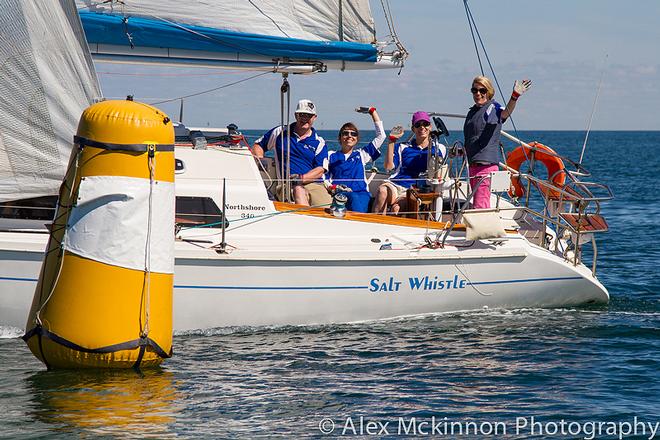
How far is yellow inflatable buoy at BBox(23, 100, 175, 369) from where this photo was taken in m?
7.05

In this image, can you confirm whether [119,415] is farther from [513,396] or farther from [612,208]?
[612,208]

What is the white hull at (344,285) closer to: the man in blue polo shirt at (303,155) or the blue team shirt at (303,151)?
the man in blue polo shirt at (303,155)

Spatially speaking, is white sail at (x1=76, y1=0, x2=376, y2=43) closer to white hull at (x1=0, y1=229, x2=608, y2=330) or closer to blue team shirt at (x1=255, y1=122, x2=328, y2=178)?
blue team shirt at (x1=255, y1=122, x2=328, y2=178)

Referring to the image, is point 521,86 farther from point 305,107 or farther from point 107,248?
point 107,248

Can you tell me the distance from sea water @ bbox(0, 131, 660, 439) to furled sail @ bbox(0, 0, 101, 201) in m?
1.50

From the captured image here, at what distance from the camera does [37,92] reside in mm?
8195

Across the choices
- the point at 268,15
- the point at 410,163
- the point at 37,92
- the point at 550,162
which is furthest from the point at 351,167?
the point at 37,92

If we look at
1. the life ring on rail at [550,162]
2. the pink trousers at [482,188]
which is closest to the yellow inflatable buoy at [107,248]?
the pink trousers at [482,188]

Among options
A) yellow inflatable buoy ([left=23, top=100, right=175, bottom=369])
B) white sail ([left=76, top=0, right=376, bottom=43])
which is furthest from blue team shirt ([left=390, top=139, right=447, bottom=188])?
yellow inflatable buoy ([left=23, top=100, right=175, bottom=369])

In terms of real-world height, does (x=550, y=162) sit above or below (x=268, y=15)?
below

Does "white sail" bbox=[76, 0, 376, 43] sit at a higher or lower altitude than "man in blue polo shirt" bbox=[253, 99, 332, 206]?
higher

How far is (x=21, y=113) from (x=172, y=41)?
2.01 m

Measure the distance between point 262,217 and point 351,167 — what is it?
1279 millimetres

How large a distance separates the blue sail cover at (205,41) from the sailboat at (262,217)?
0.04 feet
